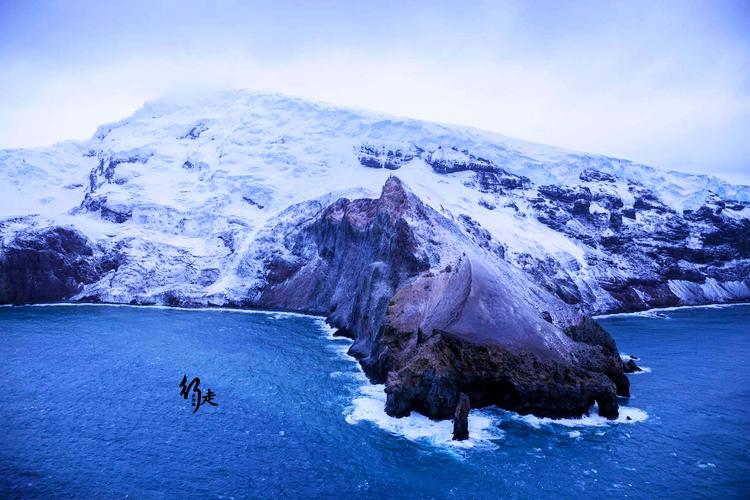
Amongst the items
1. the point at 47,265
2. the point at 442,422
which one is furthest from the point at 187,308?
the point at 442,422

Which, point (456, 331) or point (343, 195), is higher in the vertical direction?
point (343, 195)

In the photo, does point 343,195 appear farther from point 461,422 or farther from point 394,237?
point 461,422

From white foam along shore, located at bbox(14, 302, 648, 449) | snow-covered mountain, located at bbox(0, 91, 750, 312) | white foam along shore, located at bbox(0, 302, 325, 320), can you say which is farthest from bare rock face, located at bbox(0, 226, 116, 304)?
white foam along shore, located at bbox(14, 302, 648, 449)

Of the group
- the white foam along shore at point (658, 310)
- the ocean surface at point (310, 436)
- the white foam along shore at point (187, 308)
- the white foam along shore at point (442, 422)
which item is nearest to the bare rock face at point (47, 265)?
the white foam along shore at point (187, 308)

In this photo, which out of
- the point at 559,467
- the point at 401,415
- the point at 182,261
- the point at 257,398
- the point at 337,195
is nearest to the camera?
the point at 559,467

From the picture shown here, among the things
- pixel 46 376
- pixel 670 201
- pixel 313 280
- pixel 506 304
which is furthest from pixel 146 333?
pixel 670 201

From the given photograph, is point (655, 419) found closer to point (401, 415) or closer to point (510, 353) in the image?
point (510, 353)

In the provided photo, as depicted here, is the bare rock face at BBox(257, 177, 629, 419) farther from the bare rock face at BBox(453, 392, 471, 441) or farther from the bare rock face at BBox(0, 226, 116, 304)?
the bare rock face at BBox(0, 226, 116, 304)

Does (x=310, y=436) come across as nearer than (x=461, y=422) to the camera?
No
